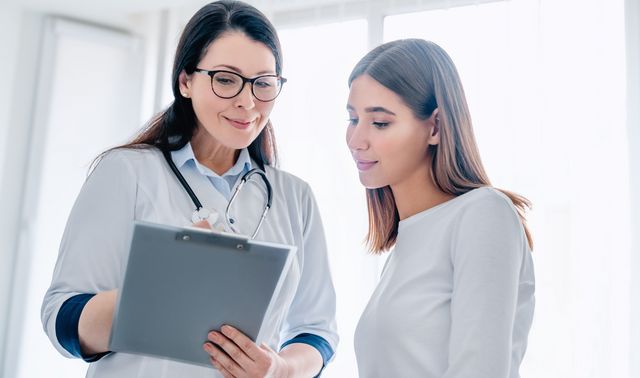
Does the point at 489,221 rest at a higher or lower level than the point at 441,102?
lower

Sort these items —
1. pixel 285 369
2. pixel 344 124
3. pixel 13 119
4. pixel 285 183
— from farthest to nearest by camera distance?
pixel 13 119, pixel 344 124, pixel 285 183, pixel 285 369

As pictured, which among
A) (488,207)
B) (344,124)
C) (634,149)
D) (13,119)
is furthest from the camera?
(13,119)

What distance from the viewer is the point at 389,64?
131 cm

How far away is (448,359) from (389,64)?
611mm

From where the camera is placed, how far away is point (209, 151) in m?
1.46

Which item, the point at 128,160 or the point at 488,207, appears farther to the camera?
the point at 128,160

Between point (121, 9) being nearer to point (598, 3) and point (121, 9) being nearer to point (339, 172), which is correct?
point (339, 172)

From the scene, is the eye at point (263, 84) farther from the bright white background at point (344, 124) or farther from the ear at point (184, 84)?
the bright white background at point (344, 124)

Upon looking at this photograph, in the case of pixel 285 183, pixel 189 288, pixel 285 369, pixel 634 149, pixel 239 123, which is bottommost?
pixel 285 369

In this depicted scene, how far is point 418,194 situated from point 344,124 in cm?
170

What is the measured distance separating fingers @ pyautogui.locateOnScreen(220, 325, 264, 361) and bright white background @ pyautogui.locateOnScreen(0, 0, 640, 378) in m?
1.70

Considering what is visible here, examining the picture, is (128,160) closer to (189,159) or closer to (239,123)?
(189,159)

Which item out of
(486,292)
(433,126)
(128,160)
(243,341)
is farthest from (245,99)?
(486,292)

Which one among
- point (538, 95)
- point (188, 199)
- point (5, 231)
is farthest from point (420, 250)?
point (5, 231)
